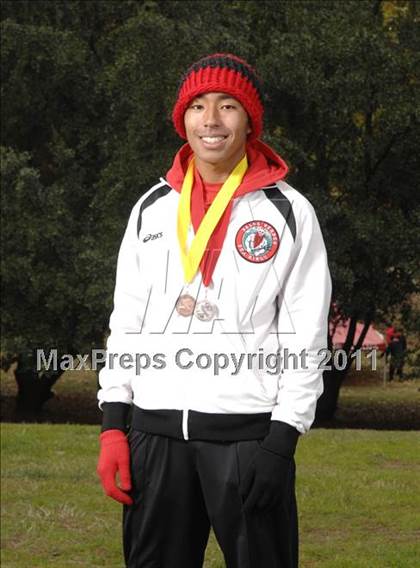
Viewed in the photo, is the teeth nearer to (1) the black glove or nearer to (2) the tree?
(1) the black glove

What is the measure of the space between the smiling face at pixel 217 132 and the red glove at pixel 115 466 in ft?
3.09

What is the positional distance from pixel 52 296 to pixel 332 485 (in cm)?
926

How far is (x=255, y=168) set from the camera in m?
3.68

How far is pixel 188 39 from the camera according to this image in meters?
15.2

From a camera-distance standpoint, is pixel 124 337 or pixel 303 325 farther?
pixel 124 337

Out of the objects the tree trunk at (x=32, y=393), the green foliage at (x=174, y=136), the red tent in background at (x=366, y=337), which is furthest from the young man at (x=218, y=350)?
the tree trunk at (x=32, y=393)

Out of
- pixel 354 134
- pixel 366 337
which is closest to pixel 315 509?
pixel 354 134

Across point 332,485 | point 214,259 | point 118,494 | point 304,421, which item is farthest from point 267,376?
point 332,485

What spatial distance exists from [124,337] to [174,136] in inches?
476

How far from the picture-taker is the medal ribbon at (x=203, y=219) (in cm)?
352

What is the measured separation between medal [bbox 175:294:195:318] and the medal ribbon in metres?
0.06

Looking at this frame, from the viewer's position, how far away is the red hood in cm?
359

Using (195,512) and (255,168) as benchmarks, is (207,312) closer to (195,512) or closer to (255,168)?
(255,168)

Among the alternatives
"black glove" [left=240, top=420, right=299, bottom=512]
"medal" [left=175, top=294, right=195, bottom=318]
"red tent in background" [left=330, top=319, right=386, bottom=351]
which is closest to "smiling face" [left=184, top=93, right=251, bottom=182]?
"medal" [left=175, top=294, right=195, bottom=318]
